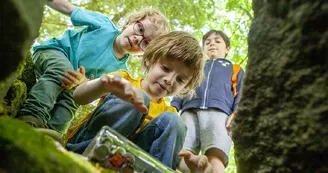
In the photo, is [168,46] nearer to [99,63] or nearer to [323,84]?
[99,63]

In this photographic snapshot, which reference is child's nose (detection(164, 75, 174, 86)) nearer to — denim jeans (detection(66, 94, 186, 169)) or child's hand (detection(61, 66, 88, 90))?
denim jeans (detection(66, 94, 186, 169))

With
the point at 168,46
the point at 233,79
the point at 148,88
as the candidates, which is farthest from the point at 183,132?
the point at 233,79

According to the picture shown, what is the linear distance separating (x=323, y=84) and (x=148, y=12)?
250 centimetres

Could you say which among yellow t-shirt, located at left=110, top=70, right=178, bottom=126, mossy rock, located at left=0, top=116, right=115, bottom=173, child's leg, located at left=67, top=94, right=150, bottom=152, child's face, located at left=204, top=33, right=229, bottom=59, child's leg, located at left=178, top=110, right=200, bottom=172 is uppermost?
→ child's face, located at left=204, top=33, right=229, bottom=59

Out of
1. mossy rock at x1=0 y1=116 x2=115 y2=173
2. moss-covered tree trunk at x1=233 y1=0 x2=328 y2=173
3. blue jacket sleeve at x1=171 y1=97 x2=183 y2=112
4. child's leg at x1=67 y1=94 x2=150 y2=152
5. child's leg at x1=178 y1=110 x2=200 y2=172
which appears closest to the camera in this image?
mossy rock at x1=0 y1=116 x2=115 y2=173

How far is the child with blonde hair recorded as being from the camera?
255 centimetres

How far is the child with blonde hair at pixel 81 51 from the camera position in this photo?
2.55 m

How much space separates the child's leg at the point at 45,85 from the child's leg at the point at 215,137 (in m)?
1.57

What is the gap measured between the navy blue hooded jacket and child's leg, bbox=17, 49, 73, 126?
1.54 metres

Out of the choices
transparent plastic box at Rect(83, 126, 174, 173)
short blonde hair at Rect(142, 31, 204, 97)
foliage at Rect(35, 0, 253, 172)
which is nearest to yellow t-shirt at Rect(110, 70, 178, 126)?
short blonde hair at Rect(142, 31, 204, 97)

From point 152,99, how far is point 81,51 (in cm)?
93

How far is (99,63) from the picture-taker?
3.19 meters

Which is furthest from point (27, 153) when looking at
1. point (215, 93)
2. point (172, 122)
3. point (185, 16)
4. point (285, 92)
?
point (185, 16)

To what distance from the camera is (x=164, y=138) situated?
205 centimetres
